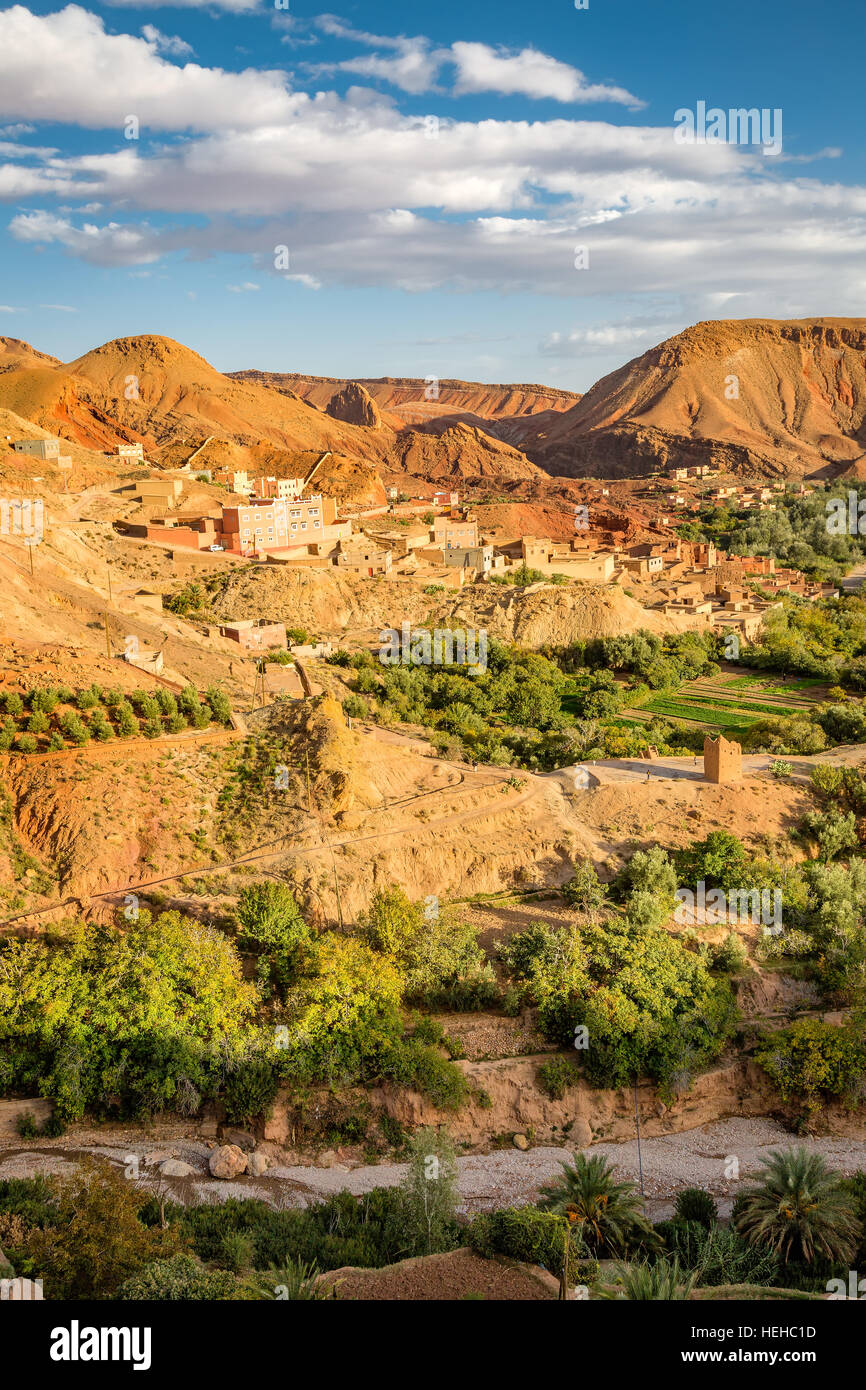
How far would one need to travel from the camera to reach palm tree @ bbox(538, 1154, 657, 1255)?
13.0 m

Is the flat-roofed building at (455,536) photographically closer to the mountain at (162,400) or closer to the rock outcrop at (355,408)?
the mountain at (162,400)

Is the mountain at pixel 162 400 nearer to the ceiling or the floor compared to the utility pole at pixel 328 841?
nearer to the ceiling

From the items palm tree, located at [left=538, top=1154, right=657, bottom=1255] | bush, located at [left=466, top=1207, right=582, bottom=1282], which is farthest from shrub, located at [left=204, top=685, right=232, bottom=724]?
bush, located at [left=466, top=1207, right=582, bottom=1282]

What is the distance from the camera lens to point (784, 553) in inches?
2813

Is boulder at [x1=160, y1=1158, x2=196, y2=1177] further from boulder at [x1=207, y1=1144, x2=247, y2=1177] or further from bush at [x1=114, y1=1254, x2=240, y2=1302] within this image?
bush at [x1=114, y1=1254, x2=240, y2=1302]

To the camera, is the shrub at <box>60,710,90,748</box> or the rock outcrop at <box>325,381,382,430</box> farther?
the rock outcrop at <box>325,381,382,430</box>

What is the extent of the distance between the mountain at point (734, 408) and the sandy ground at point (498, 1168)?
112971 millimetres

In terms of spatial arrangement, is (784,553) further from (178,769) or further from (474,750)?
(178,769)

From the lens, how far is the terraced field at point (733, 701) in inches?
1423

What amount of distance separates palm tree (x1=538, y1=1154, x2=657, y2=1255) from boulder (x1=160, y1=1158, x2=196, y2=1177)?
16.6 ft

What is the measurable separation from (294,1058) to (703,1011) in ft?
22.2

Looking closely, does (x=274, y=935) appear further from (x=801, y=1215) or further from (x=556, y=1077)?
(x=801, y=1215)

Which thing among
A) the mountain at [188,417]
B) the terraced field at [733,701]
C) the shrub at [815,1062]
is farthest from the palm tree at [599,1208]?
the mountain at [188,417]
